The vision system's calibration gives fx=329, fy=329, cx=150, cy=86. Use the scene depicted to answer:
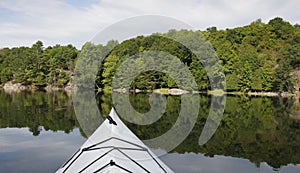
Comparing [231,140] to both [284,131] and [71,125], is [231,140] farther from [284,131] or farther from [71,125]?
[71,125]

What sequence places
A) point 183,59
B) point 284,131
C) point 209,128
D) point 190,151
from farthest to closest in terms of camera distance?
point 183,59
point 209,128
point 284,131
point 190,151

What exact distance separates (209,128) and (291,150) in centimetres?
379

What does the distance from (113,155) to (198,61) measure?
93.8ft

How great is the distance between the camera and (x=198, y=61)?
31609mm

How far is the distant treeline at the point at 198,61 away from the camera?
28153mm

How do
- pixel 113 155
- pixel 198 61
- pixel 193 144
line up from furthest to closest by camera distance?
pixel 198 61 < pixel 193 144 < pixel 113 155

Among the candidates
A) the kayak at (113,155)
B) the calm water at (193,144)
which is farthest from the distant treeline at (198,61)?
the kayak at (113,155)

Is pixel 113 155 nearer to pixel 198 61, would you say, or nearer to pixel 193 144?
pixel 193 144

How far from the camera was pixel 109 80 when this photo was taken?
31609 mm

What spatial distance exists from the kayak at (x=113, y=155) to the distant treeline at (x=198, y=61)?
1297 centimetres

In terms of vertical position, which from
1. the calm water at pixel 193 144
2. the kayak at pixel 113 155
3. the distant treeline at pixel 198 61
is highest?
the distant treeline at pixel 198 61

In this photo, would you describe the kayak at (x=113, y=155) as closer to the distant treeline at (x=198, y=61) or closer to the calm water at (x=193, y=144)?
the calm water at (x=193, y=144)

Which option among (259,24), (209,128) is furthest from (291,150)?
(259,24)

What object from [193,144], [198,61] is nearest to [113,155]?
[193,144]
